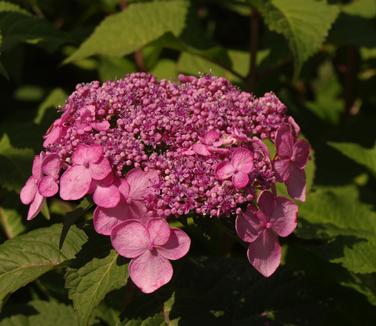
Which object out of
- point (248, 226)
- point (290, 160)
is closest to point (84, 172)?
point (248, 226)

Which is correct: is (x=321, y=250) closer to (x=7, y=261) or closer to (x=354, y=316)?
(x=354, y=316)

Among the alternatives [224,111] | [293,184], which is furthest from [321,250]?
[224,111]

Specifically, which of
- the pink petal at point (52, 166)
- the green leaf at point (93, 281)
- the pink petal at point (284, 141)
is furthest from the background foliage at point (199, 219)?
the pink petal at point (284, 141)

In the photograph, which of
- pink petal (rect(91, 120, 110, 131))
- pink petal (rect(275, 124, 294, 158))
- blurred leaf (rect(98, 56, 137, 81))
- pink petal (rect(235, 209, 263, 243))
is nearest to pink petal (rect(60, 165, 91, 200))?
pink petal (rect(91, 120, 110, 131))

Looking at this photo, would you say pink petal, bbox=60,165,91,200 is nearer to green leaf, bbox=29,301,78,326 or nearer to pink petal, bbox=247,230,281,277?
pink petal, bbox=247,230,281,277

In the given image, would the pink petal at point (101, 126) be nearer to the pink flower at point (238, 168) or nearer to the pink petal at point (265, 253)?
the pink flower at point (238, 168)

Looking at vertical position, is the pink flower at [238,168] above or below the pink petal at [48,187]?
above
